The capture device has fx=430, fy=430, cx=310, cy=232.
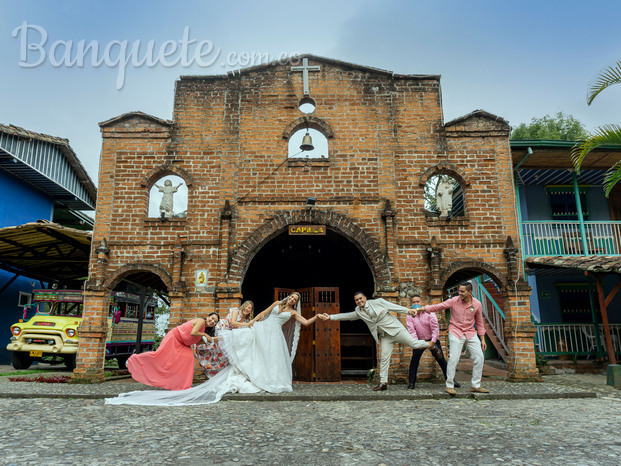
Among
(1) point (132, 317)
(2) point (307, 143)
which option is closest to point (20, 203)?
(1) point (132, 317)

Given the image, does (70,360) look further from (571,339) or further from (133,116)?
(571,339)

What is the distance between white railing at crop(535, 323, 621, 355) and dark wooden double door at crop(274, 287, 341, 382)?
19.7ft

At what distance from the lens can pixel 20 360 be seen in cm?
1266

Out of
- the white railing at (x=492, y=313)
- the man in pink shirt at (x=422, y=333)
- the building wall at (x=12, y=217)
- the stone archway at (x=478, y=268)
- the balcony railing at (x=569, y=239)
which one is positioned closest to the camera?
the man in pink shirt at (x=422, y=333)

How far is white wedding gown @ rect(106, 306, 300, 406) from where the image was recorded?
7.70 m

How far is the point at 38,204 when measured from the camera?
1741 cm

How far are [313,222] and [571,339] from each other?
8.02 m

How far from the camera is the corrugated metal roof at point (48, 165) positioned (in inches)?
572

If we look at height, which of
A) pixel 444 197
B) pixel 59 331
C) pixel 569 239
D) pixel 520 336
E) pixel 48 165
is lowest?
pixel 520 336

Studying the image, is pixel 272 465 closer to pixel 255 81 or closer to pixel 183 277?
pixel 183 277

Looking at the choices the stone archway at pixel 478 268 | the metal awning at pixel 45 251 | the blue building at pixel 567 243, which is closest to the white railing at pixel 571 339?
the blue building at pixel 567 243

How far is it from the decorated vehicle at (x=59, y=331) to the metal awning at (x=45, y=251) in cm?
116

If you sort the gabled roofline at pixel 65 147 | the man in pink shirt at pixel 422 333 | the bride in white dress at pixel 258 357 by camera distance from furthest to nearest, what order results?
the gabled roofline at pixel 65 147 < the man in pink shirt at pixel 422 333 < the bride in white dress at pixel 258 357

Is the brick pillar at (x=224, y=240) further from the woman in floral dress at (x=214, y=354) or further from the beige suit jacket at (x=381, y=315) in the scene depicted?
the beige suit jacket at (x=381, y=315)
